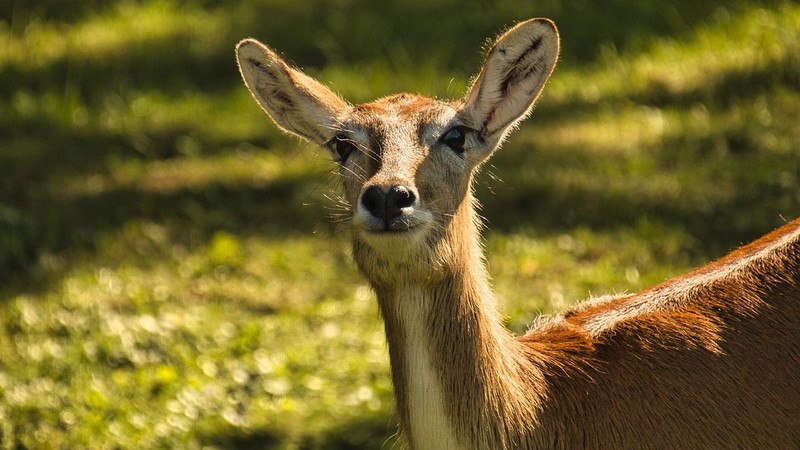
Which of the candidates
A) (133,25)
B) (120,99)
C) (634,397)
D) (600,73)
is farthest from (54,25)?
(634,397)

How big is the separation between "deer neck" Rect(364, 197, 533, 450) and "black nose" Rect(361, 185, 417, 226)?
289mm

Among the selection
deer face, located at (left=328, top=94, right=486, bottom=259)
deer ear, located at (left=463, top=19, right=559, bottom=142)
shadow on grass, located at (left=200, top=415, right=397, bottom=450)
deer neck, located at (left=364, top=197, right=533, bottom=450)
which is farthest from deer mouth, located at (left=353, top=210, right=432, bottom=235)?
shadow on grass, located at (left=200, top=415, right=397, bottom=450)

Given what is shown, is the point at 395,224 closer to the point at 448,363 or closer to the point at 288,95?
the point at 448,363

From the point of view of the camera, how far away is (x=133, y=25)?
12547mm

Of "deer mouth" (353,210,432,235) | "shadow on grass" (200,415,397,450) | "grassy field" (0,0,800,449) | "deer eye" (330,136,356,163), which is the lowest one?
"shadow on grass" (200,415,397,450)

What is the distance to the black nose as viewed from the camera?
4949 millimetres

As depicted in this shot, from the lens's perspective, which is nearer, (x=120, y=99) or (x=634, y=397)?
(x=634, y=397)

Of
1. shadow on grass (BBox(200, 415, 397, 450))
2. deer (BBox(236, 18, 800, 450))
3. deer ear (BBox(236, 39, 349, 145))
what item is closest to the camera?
deer (BBox(236, 18, 800, 450))

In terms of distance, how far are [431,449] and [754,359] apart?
4.43 ft

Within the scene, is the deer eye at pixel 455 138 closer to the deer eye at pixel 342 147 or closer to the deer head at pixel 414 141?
the deer head at pixel 414 141

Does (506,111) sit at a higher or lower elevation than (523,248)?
higher

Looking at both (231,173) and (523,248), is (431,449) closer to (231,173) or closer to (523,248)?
(523,248)

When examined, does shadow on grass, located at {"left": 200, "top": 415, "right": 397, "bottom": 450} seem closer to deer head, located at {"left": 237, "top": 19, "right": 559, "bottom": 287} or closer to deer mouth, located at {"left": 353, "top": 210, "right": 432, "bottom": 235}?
deer head, located at {"left": 237, "top": 19, "right": 559, "bottom": 287}

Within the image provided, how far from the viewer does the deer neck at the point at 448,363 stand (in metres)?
5.12
